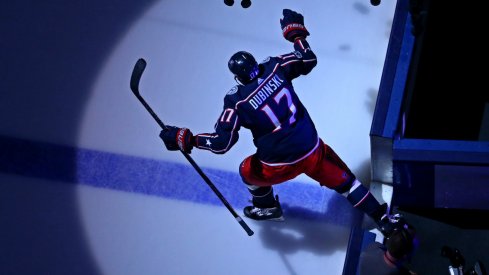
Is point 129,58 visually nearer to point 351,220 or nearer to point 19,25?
point 19,25

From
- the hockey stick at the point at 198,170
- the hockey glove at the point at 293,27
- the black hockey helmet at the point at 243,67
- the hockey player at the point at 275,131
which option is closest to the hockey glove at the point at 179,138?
the hockey player at the point at 275,131

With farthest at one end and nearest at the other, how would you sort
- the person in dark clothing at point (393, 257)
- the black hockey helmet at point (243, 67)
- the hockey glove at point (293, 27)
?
1. the hockey glove at point (293, 27)
2. the black hockey helmet at point (243, 67)
3. the person in dark clothing at point (393, 257)

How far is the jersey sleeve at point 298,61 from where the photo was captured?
2463mm

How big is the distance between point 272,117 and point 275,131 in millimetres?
83

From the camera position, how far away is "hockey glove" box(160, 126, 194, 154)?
8.07 feet

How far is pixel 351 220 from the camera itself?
2.94m

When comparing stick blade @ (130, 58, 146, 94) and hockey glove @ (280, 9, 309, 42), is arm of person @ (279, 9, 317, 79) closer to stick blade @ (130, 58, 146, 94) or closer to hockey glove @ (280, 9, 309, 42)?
hockey glove @ (280, 9, 309, 42)

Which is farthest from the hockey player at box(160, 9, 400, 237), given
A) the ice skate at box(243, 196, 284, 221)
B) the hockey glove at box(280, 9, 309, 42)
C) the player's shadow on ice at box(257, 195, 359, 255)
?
the player's shadow on ice at box(257, 195, 359, 255)

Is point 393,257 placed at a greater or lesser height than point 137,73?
lesser

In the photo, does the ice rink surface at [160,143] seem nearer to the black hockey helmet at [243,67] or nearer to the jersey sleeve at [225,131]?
the jersey sleeve at [225,131]

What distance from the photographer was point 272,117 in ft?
7.73

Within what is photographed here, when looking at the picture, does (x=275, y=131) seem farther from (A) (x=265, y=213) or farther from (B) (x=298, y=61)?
(A) (x=265, y=213)

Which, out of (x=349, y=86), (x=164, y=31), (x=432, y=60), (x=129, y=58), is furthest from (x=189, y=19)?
(x=432, y=60)

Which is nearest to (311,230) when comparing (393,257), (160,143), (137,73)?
(393,257)
